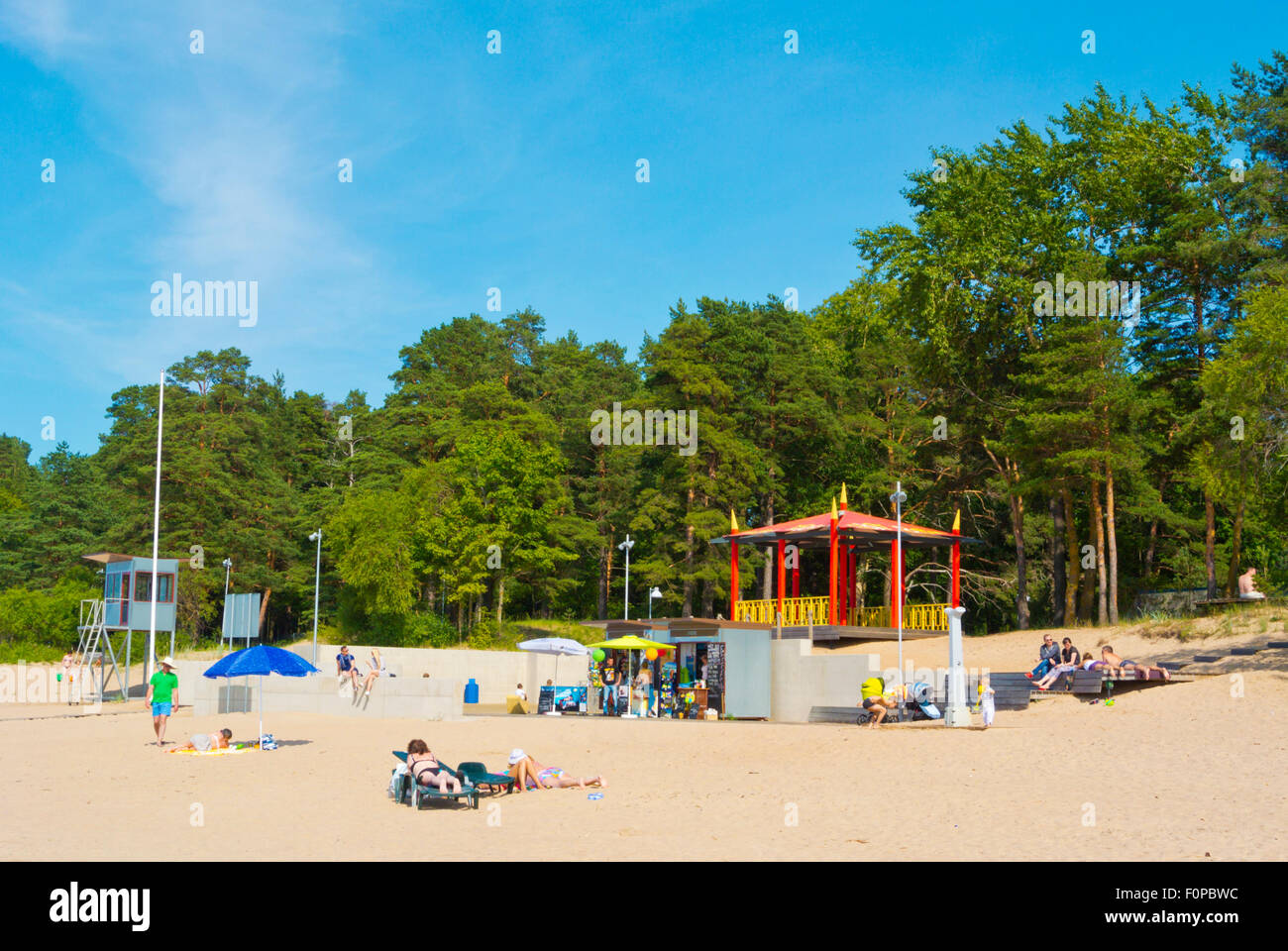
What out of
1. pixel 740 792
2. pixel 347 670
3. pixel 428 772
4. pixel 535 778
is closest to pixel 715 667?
pixel 347 670

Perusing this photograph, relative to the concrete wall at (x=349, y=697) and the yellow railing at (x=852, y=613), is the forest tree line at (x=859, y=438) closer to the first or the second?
the yellow railing at (x=852, y=613)

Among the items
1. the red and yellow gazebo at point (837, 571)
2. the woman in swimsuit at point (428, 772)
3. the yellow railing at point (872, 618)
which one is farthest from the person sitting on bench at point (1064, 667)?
the woman in swimsuit at point (428, 772)

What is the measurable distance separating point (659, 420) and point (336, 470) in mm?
28258

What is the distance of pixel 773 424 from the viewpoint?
177ft

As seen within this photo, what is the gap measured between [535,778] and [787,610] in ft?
67.6

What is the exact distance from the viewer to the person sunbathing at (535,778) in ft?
47.8

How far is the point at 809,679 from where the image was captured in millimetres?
26547

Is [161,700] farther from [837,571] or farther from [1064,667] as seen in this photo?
[837,571]

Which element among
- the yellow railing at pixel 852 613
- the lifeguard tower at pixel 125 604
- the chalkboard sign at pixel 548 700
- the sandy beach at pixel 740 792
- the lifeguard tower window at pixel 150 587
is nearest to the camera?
the sandy beach at pixel 740 792

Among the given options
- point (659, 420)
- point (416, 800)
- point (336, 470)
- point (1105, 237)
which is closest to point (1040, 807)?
point (416, 800)

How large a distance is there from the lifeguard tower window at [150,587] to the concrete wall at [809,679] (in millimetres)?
22158

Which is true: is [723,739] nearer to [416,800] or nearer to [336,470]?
[416,800]

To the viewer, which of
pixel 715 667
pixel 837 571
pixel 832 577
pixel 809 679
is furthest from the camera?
pixel 837 571

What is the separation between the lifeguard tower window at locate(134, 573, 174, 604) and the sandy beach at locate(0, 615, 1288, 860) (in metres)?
14.1
